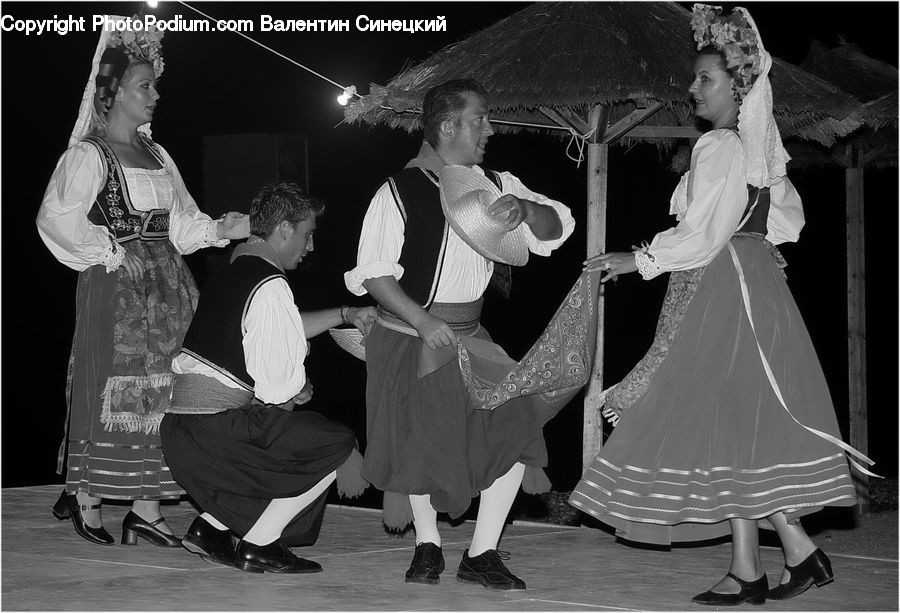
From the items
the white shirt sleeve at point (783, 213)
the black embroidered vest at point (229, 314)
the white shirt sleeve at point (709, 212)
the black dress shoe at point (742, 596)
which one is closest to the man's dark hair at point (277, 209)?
the black embroidered vest at point (229, 314)

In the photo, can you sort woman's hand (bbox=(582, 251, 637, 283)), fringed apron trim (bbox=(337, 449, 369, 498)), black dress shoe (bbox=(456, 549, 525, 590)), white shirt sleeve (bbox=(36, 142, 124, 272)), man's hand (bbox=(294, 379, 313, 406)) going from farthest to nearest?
white shirt sleeve (bbox=(36, 142, 124, 272)) → man's hand (bbox=(294, 379, 313, 406)) → fringed apron trim (bbox=(337, 449, 369, 498)) → black dress shoe (bbox=(456, 549, 525, 590)) → woman's hand (bbox=(582, 251, 637, 283))

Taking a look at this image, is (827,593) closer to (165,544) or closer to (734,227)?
(734,227)

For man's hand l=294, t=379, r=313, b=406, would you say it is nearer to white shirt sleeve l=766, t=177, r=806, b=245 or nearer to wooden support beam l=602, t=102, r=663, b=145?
white shirt sleeve l=766, t=177, r=806, b=245

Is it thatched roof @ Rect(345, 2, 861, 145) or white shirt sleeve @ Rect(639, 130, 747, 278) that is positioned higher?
thatched roof @ Rect(345, 2, 861, 145)

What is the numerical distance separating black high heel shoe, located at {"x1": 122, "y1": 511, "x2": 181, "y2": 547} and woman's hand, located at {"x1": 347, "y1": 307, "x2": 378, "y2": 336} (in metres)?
1.06

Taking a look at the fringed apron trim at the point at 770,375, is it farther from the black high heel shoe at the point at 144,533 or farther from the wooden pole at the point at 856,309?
the wooden pole at the point at 856,309

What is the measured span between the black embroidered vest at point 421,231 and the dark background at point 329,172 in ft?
7.35

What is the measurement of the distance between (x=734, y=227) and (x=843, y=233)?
6.50m

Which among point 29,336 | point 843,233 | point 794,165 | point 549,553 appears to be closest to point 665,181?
point 794,165

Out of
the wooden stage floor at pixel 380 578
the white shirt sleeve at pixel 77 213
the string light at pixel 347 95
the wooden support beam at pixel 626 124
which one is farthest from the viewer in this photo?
the string light at pixel 347 95

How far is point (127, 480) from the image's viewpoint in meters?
4.46

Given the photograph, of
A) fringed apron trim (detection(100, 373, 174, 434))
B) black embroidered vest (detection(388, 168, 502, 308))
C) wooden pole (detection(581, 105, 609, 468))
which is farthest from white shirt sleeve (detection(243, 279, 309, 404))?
wooden pole (detection(581, 105, 609, 468))

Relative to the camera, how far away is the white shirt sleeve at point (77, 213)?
14.6ft

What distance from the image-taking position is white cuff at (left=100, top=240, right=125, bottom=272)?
4465 mm
